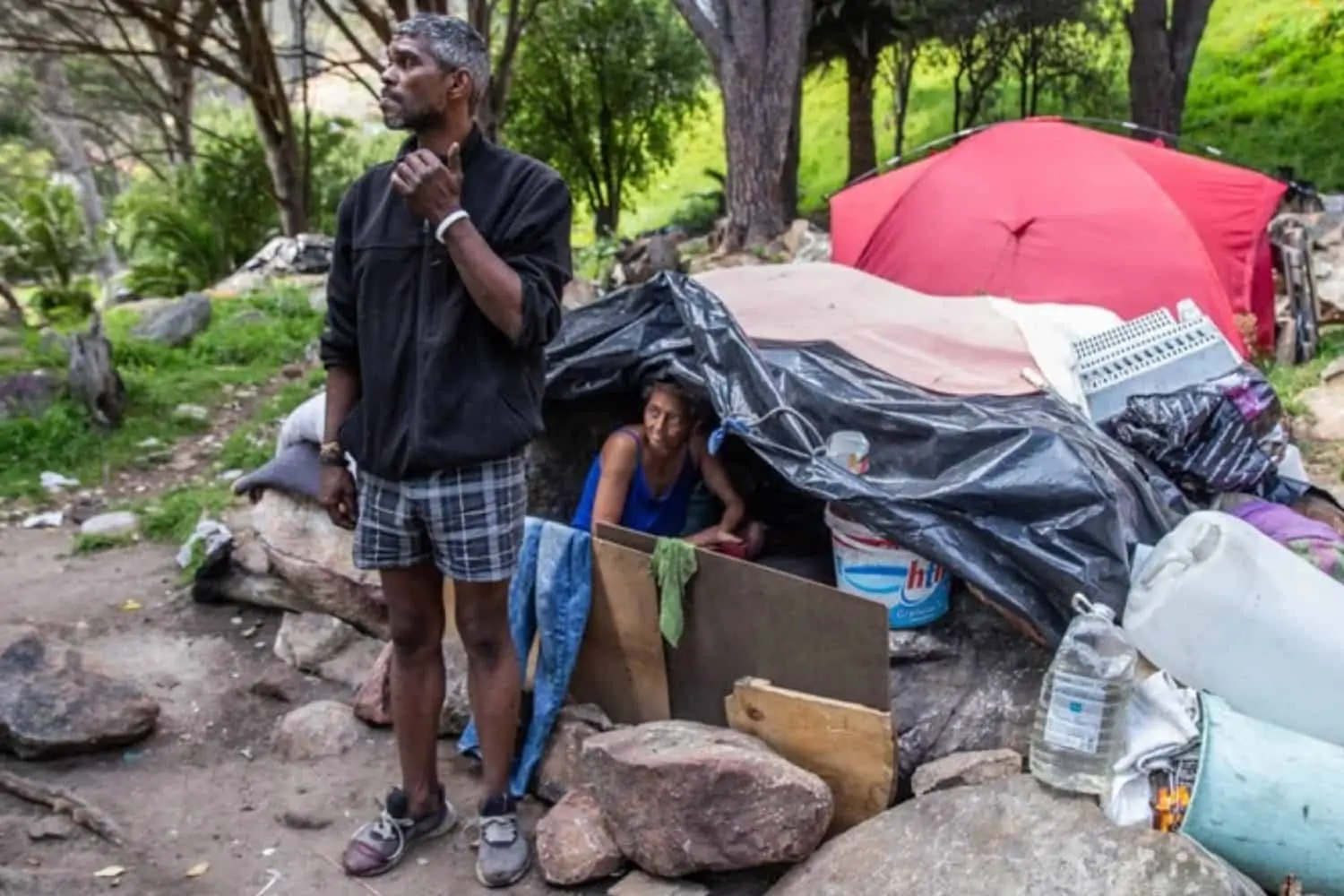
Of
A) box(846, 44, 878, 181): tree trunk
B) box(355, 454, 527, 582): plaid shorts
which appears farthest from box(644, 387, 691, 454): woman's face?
box(846, 44, 878, 181): tree trunk

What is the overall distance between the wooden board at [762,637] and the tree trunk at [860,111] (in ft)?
34.9

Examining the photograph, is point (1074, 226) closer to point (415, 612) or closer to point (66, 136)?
point (415, 612)

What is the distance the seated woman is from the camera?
3469mm

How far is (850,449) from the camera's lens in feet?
10.9

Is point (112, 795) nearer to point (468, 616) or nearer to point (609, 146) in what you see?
point (468, 616)

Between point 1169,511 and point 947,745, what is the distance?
96 cm

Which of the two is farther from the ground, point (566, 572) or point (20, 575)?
point (566, 572)

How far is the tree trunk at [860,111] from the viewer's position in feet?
43.0

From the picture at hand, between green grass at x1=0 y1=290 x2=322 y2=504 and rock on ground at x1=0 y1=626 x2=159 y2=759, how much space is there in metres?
2.67

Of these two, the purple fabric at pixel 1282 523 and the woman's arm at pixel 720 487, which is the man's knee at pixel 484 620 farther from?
the purple fabric at pixel 1282 523

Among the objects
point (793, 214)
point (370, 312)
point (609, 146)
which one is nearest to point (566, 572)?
point (370, 312)

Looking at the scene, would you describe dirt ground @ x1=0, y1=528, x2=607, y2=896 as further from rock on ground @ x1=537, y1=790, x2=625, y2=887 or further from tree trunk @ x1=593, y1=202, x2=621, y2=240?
tree trunk @ x1=593, y1=202, x2=621, y2=240

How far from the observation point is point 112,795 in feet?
10.4

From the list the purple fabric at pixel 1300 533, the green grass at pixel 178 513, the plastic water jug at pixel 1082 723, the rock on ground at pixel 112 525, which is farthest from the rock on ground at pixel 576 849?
the rock on ground at pixel 112 525
